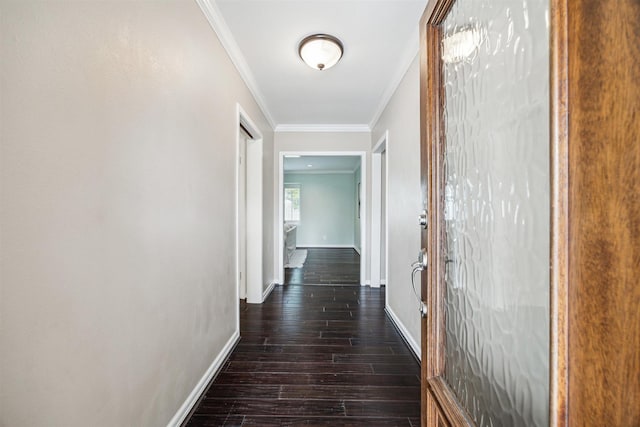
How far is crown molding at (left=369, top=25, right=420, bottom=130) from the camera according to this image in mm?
2160

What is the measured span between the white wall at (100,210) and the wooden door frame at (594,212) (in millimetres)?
1152

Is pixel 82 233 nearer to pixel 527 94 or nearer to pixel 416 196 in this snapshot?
pixel 527 94

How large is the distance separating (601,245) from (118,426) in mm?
1511

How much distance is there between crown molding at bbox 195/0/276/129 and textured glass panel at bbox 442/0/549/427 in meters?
1.49

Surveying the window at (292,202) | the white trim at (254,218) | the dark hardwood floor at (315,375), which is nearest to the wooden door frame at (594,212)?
the dark hardwood floor at (315,375)

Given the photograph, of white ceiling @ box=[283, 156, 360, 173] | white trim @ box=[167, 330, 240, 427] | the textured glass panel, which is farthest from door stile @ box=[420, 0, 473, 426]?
white ceiling @ box=[283, 156, 360, 173]

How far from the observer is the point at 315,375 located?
6.59 ft

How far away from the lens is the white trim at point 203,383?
4.96 feet

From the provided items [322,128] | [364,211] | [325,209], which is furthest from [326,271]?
[325,209]

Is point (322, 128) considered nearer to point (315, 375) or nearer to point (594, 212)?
point (315, 375)

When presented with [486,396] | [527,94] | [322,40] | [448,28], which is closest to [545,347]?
[486,396]

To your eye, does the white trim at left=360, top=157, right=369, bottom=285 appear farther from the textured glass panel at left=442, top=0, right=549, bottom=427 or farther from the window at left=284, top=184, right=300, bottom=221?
the window at left=284, top=184, right=300, bottom=221

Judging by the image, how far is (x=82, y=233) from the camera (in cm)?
89

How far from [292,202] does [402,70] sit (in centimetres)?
684
